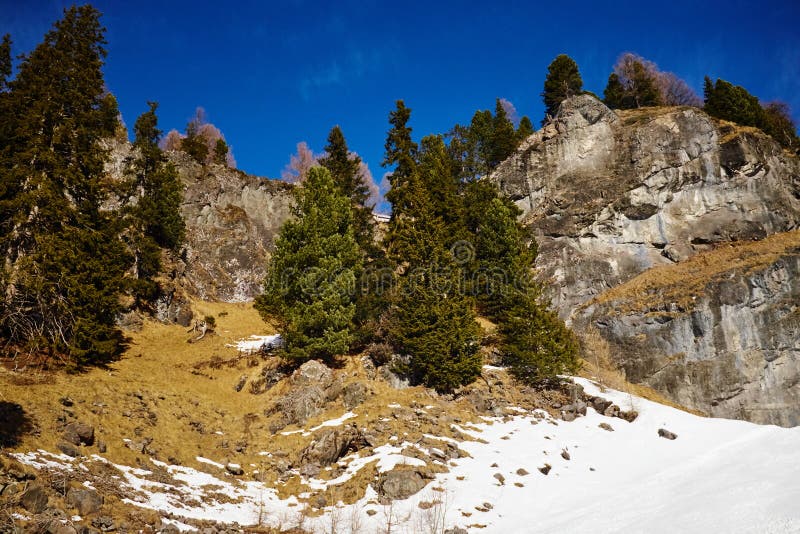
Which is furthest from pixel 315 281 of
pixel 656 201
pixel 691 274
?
pixel 656 201

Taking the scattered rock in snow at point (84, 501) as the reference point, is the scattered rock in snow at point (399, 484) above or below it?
below

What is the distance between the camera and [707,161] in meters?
45.1

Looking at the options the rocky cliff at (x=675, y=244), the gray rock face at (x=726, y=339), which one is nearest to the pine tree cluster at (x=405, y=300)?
the gray rock face at (x=726, y=339)

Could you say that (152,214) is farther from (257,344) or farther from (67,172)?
(67,172)

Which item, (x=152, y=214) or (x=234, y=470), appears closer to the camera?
(x=234, y=470)

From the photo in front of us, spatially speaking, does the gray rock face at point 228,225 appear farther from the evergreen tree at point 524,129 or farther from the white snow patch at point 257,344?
the evergreen tree at point 524,129

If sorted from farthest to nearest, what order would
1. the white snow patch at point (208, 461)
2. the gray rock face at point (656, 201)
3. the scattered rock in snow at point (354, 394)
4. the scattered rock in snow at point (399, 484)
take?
the gray rock face at point (656, 201) → the scattered rock in snow at point (354, 394) → the white snow patch at point (208, 461) → the scattered rock in snow at point (399, 484)

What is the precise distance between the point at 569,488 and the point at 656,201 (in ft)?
129

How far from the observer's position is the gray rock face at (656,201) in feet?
141

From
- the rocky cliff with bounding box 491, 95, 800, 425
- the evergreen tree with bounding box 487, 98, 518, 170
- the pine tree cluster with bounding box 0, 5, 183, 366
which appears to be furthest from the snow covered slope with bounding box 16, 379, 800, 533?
the evergreen tree with bounding box 487, 98, 518, 170

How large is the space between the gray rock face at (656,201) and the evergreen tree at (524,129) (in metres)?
12.9

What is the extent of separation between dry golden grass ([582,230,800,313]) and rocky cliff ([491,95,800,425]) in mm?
131

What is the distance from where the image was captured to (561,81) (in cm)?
6078

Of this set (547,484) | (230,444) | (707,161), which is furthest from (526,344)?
(707,161)
